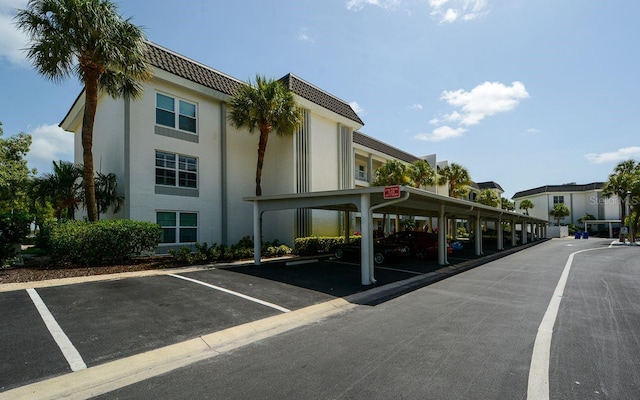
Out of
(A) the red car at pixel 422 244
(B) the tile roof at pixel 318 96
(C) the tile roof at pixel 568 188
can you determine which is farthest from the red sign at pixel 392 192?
(C) the tile roof at pixel 568 188

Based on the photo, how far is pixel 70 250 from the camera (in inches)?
449

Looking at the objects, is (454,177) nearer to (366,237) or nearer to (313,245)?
(313,245)

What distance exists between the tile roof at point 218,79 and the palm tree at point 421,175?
7.33 meters

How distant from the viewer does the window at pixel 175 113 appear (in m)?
16.7

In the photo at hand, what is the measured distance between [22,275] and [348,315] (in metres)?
9.30

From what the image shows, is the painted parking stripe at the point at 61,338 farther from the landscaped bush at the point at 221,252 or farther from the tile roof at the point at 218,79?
the tile roof at the point at 218,79

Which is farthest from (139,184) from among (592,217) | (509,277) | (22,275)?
(592,217)

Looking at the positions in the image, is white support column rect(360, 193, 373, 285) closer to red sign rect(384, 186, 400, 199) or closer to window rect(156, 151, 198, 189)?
red sign rect(384, 186, 400, 199)

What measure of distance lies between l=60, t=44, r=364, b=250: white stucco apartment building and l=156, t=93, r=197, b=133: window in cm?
5

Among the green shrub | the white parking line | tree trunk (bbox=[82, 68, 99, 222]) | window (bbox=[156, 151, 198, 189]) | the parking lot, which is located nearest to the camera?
the white parking line

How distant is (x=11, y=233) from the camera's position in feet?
37.1

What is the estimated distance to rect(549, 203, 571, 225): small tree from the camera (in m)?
67.0

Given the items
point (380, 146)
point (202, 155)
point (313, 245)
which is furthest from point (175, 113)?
point (380, 146)

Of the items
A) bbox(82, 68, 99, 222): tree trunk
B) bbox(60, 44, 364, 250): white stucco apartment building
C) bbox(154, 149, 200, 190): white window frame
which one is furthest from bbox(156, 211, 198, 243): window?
bbox(82, 68, 99, 222): tree trunk
